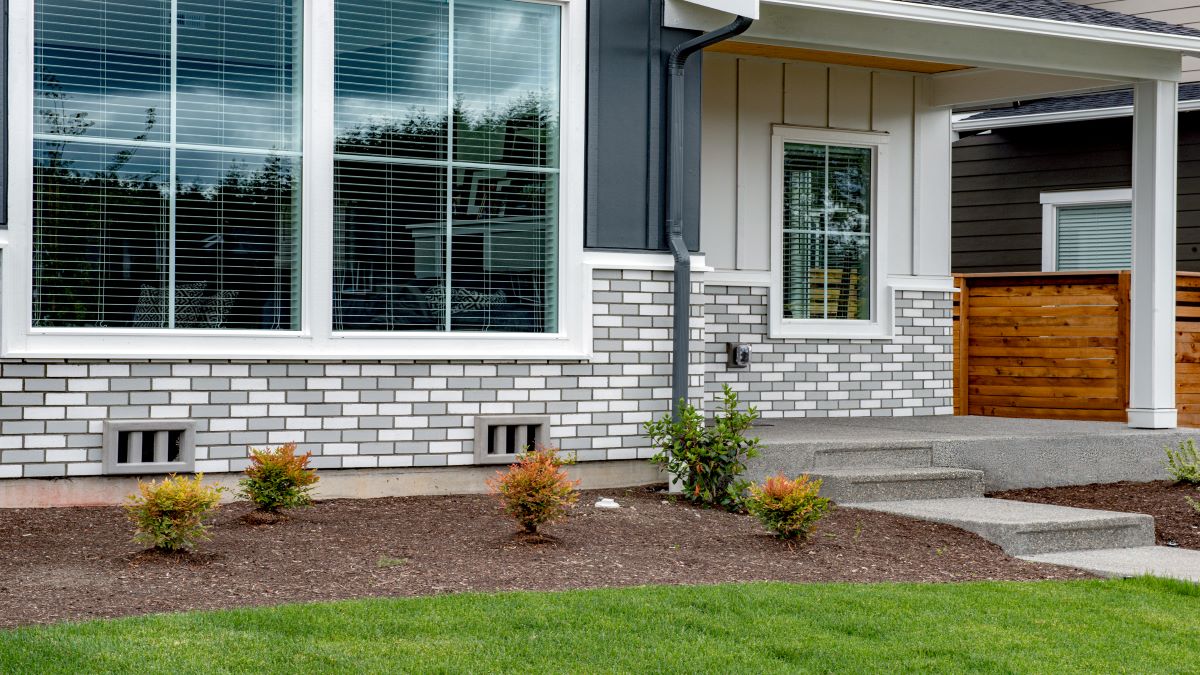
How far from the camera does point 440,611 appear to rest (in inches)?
168

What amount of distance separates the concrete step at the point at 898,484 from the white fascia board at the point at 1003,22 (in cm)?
272

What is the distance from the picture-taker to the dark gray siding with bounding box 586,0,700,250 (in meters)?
7.08

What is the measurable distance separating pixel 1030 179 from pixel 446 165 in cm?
753

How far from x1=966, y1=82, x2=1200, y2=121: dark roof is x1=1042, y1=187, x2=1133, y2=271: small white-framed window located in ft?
2.67

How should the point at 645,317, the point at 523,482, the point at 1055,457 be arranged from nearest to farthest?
1. the point at 523,482
2. the point at 645,317
3. the point at 1055,457

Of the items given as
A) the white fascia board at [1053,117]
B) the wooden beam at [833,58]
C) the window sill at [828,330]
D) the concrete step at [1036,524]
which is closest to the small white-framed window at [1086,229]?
the white fascia board at [1053,117]

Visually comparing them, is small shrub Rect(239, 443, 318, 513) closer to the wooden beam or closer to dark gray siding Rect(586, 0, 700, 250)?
dark gray siding Rect(586, 0, 700, 250)

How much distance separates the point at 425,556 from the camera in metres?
5.21

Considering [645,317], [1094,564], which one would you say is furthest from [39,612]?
[1094,564]

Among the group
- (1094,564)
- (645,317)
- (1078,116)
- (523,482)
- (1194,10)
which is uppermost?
(1194,10)

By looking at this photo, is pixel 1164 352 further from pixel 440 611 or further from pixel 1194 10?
pixel 440 611

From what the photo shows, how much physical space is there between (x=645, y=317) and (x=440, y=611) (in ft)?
10.7

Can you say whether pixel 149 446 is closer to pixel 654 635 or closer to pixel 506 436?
pixel 506 436

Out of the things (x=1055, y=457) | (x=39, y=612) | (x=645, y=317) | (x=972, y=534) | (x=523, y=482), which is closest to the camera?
(x=39, y=612)
